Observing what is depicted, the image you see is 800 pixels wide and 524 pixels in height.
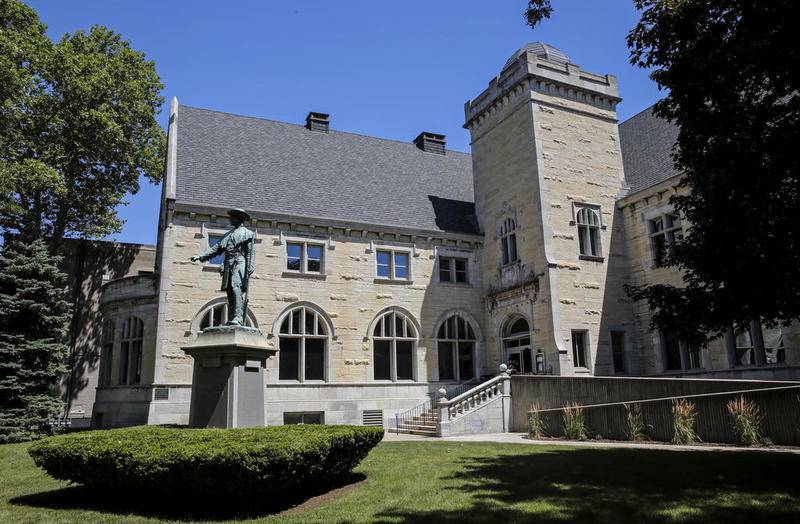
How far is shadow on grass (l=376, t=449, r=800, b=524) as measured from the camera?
7242 millimetres

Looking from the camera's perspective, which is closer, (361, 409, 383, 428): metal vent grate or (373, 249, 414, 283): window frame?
(361, 409, 383, 428): metal vent grate

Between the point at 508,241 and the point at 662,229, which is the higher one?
the point at 508,241

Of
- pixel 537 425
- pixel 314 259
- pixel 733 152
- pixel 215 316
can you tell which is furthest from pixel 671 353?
pixel 215 316

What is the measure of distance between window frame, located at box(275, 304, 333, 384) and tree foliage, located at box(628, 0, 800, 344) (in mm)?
15883

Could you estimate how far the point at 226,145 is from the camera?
1108 inches

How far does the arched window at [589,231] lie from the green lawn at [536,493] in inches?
544

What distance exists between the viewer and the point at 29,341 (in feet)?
71.1

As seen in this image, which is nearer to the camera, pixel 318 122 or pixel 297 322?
pixel 297 322

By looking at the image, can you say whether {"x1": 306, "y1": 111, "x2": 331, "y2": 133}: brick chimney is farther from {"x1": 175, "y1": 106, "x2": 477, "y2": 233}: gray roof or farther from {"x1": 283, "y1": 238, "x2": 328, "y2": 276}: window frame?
{"x1": 283, "y1": 238, "x2": 328, "y2": 276}: window frame

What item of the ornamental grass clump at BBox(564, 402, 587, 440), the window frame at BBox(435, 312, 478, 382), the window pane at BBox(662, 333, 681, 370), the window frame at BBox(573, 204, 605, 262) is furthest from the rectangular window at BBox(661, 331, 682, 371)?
the window frame at BBox(435, 312, 478, 382)

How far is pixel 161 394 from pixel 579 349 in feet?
53.7

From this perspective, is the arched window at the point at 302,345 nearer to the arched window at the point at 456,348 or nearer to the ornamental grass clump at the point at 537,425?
the arched window at the point at 456,348

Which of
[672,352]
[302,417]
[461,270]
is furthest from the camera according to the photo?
[461,270]

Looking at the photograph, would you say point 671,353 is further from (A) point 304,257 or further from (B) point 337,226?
(A) point 304,257
